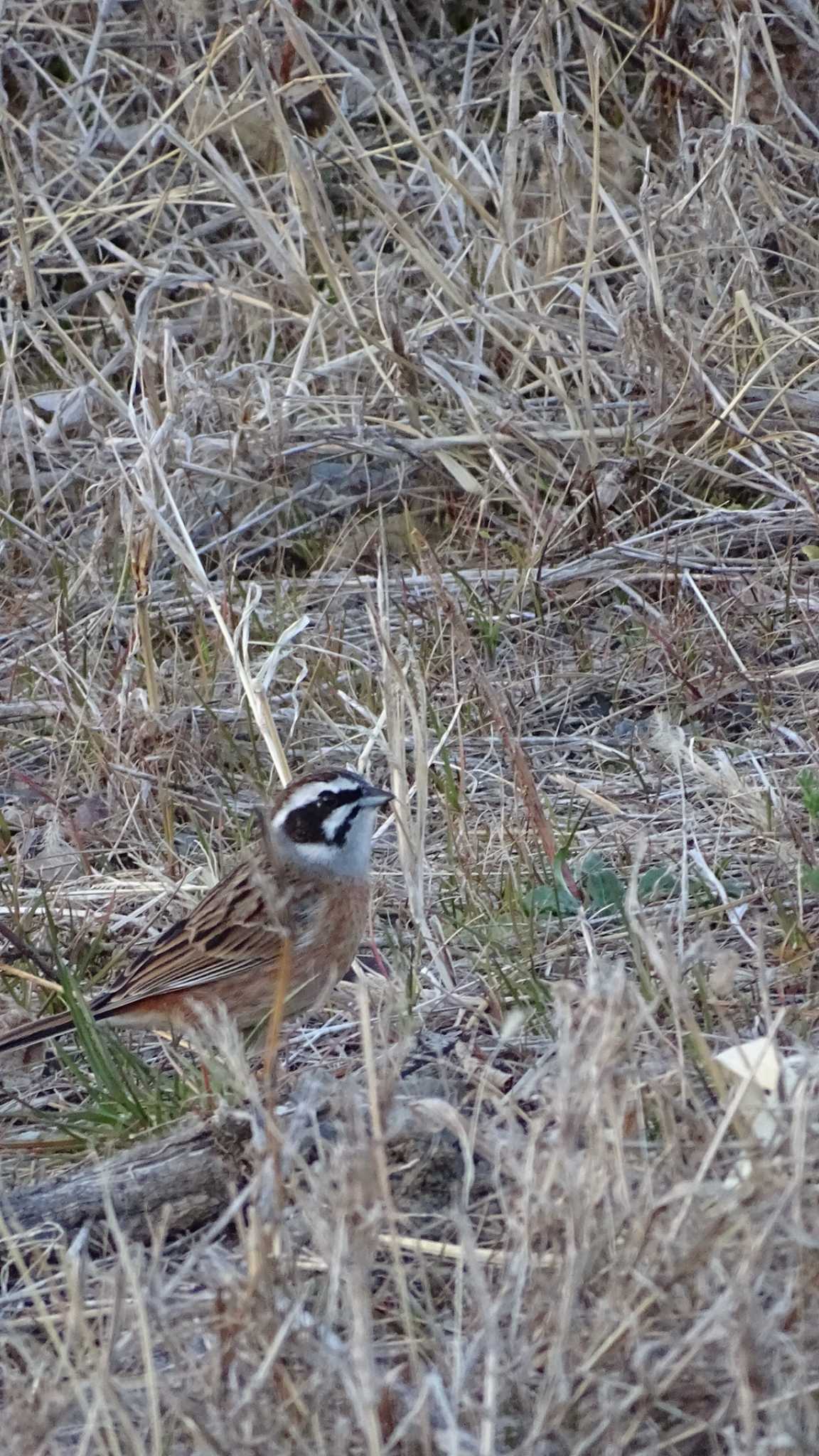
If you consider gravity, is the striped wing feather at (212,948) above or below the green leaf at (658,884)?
above

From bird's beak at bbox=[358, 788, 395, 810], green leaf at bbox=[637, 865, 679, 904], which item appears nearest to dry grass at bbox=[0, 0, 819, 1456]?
green leaf at bbox=[637, 865, 679, 904]

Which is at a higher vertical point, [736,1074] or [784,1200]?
[784,1200]

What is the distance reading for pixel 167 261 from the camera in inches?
341

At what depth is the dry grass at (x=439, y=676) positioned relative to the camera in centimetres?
283

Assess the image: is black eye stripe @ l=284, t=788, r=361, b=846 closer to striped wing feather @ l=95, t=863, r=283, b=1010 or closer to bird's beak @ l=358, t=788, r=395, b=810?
bird's beak @ l=358, t=788, r=395, b=810

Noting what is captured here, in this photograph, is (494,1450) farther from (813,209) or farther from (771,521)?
(813,209)

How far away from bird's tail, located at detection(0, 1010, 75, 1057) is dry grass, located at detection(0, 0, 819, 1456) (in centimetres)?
15

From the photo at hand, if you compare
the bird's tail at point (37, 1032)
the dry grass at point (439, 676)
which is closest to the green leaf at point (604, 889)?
the dry grass at point (439, 676)

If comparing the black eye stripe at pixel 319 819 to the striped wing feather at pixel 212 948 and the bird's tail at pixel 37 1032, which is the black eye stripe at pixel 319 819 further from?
the bird's tail at pixel 37 1032

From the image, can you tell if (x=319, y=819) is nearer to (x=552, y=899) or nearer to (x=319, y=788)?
(x=319, y=788)

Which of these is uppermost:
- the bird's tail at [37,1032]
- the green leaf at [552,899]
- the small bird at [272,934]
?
the bird's tail at [37,1032]

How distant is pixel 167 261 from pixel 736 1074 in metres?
6.22

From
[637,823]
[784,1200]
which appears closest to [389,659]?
[637,823]

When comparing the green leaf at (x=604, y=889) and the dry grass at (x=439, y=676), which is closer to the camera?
the dry grass at (x=439, y=676)
